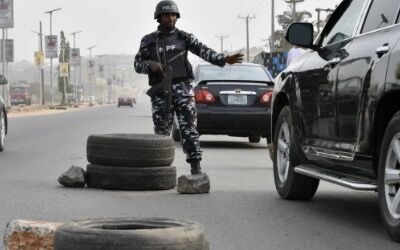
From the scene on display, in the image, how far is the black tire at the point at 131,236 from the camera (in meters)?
3.91

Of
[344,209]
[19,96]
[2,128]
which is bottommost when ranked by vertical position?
[19,96]

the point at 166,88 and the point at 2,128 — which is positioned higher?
the point at 166,88

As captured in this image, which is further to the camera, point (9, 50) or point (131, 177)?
point (9, 50)

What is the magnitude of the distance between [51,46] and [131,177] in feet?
283

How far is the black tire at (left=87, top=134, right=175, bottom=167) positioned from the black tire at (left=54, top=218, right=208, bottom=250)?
498cm

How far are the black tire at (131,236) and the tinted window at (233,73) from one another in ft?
39.9

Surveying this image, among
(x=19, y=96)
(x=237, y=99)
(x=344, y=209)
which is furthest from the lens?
(x=19, y=96)

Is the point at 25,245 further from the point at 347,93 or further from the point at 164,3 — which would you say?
the point at 164,3

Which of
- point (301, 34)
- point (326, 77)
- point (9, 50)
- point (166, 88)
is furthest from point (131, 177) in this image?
point (9, 50)

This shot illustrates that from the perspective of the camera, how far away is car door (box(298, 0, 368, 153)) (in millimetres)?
7320

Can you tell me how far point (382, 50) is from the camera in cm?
635

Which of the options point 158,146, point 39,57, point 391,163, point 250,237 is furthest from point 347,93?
point 39,57

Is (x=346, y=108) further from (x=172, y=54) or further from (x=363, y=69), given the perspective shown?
(x=172, y=54)

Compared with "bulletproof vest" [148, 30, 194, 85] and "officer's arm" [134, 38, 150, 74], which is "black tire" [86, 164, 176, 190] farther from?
"officer's arm" [134, 38, 150, 74]
